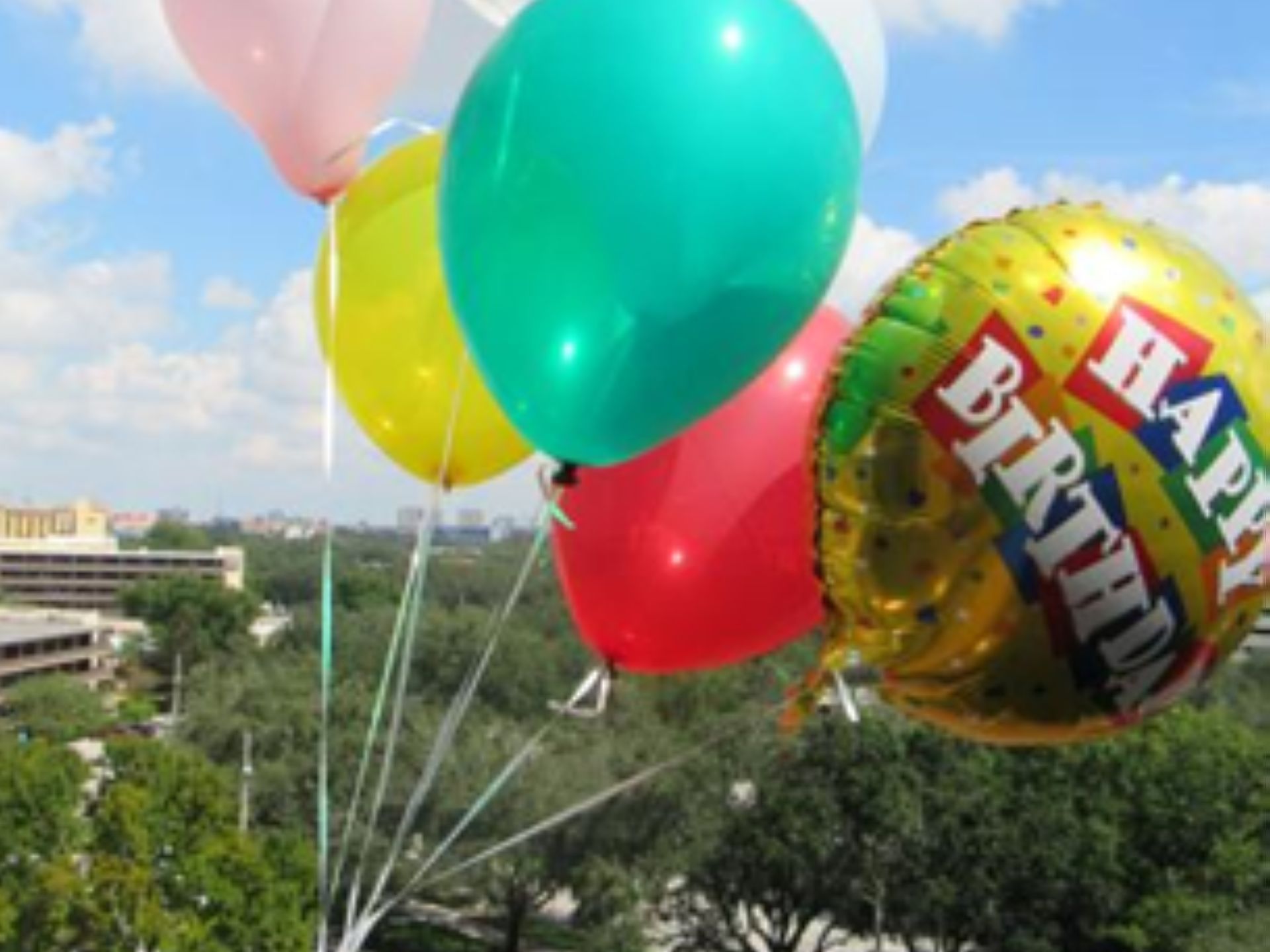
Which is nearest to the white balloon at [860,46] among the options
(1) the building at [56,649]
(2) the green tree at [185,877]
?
(2) the green tree at [185,877]

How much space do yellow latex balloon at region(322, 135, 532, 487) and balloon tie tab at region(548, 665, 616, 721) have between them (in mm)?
1109

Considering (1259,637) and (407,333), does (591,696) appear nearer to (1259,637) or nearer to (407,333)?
(407,333)

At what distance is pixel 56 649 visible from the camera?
62.1 meters

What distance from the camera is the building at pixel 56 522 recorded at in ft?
381

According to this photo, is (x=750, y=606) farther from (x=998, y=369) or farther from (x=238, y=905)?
(x=238, y=905)

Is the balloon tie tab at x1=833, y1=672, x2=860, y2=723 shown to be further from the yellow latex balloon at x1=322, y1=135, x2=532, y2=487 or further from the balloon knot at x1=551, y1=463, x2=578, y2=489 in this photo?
the yellow latex balloon at x1=322, y1=135, x2=532, y2=487

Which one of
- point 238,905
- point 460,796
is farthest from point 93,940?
point 460,796

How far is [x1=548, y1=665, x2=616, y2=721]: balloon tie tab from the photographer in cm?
566

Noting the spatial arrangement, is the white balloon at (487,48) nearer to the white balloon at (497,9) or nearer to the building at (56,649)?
the white balloon at (497,9)

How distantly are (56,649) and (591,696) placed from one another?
2406 inches

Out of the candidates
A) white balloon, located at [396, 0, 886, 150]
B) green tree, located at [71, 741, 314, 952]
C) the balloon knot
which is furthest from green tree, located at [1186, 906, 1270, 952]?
the balloon knot

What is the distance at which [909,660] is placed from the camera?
5.01 m

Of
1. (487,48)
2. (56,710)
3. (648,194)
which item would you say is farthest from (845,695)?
(56,710)

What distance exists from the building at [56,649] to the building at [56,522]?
1869 inches
